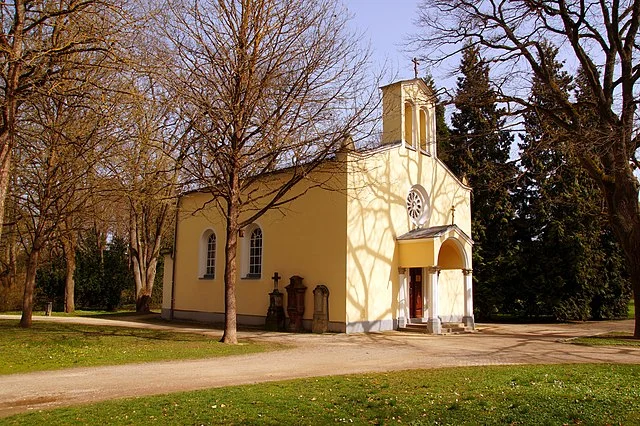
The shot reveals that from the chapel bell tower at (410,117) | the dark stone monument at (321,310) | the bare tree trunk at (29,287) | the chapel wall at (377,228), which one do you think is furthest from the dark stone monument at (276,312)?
the bare tree trunk at (29,287)

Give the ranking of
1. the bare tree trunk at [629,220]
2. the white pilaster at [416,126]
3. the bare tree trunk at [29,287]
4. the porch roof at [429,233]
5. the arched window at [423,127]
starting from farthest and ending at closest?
1. the arched window at [423,127]
2. the white pilaster at [416,126]
3. the porch roof at [429,233]
4. the bare tree trunk at [29,287]
5. the bare tree trunk at [629,220]

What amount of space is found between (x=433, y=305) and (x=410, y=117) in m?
8.03

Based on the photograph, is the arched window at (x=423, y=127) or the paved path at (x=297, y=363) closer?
the paved path at (x=297, y=363)

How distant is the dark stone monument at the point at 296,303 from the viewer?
63.8 feet

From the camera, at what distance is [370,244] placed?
19.4m

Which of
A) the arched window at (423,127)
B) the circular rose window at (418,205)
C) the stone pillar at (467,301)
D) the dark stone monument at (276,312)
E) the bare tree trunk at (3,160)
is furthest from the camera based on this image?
the arched window at (423,127)

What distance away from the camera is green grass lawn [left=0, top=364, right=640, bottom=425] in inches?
264

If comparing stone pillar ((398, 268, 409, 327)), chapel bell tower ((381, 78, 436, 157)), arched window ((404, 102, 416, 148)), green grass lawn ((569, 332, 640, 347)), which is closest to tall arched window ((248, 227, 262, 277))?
stone pillar ((398, 268, 409, 327))

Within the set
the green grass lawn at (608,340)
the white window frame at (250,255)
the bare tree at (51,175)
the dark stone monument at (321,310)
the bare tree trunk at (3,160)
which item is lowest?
the green grass lawn at (608,340)

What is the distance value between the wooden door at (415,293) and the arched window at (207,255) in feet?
30.0

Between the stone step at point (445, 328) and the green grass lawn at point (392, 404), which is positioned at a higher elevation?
the green grass lawn at point (392, 404)

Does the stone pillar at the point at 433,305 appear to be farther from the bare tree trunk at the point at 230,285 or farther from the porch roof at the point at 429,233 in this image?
the bare tree trunk at the point at 230,285

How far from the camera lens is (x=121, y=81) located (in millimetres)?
13766

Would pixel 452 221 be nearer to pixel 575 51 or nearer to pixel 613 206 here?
pixel 613 206
